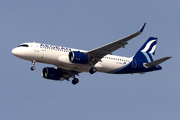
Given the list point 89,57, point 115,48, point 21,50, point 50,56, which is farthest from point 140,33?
point 21,50

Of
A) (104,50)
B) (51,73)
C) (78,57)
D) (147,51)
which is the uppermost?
(147,51)

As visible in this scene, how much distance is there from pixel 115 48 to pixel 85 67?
18.0ft

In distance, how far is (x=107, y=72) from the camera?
178ft

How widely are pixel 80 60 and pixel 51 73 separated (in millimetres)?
8234

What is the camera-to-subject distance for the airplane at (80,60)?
49562mm

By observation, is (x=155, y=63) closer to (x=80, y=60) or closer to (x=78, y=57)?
(x=80, y=60)

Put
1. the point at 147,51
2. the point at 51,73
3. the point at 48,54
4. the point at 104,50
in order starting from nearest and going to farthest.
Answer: the point at 48,54 → the point at 104,50 → the point at 51,73 → the point at 147,51

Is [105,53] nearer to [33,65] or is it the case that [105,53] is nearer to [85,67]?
[85,67]

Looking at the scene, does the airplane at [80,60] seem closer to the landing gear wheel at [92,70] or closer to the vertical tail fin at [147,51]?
the landing gear wheel at [92,70]

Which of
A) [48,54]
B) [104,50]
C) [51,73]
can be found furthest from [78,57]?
[51,73]

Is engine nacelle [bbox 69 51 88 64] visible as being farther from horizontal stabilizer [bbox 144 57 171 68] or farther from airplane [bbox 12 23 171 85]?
horizontal stabilizer [bbox 144 57 171 68]

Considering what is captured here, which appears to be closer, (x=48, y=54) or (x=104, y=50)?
(x=48, y=54)

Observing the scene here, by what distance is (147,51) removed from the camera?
59.8 meters

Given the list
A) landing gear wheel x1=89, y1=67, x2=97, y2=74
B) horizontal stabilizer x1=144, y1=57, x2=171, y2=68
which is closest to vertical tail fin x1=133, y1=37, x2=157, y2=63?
horizontal stabilizer x1=144, y1=57, x2=171, y2=68
